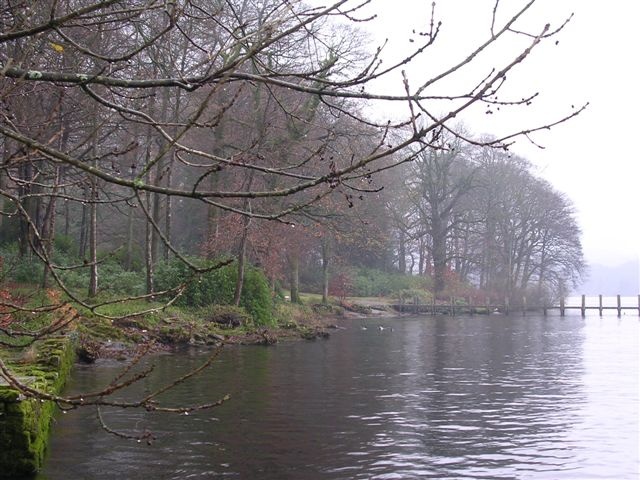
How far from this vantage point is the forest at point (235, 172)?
11.9 ft

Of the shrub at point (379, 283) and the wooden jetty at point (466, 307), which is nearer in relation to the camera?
the wooden jetty at point (466, 307)

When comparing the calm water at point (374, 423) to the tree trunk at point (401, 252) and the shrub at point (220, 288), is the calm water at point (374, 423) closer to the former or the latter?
the shrub at point (220, 288)

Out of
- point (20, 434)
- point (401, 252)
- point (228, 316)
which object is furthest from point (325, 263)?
point (20, 434)

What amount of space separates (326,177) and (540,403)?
1250cm

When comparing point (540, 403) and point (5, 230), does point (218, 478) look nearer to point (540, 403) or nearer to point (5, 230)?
point (540, 403)

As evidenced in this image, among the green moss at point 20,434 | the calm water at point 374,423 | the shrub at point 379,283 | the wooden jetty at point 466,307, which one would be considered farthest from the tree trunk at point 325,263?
the green moss at point 20,434

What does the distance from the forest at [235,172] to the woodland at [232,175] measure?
5 centimetres

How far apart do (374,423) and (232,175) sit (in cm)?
1838

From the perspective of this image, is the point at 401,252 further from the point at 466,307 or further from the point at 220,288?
the point at 220,288

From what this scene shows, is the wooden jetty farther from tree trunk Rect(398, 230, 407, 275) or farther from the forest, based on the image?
tree trunk Rect(398, 230, 407, 275)

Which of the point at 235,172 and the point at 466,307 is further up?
the point at 235,172

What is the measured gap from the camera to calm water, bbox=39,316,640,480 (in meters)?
9.24

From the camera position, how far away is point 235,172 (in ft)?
93.2

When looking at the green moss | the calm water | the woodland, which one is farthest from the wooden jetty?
the green moss
